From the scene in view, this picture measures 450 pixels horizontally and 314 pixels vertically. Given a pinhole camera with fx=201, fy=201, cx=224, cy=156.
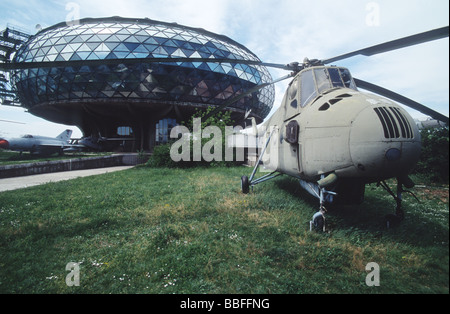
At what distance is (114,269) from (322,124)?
3.78 metres

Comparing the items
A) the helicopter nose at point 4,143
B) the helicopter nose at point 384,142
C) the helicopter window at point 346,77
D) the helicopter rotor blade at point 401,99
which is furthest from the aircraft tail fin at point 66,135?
the helicopter nose at point 384,142

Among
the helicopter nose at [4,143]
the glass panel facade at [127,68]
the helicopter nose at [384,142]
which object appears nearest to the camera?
the helicopter nose at [384,142]

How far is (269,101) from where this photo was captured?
40281 millimetres

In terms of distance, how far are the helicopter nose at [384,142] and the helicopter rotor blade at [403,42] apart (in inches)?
31.0

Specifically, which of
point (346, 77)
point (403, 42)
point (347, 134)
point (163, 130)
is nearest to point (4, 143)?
point (163, 130)

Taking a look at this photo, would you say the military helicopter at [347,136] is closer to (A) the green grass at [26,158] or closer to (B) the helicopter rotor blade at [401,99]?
(B) the helicopter rotor blade at [401,99]

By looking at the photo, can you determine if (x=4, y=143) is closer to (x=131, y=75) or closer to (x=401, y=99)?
(x=131, y=75)

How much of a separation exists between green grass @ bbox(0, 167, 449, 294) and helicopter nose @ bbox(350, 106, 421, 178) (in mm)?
524

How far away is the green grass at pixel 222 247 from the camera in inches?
86.3

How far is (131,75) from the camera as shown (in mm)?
26078

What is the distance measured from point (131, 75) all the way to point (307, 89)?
89.8 feet

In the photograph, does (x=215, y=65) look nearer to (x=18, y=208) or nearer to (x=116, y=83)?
(x=116, y=83)

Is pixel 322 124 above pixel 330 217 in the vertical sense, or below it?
above
